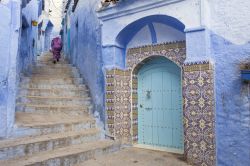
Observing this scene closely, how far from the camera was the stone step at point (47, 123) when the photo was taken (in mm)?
4257

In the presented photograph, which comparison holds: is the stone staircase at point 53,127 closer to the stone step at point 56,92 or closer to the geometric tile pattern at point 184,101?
the stone step at point 56,92

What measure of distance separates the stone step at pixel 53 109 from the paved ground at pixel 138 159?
1522 mm

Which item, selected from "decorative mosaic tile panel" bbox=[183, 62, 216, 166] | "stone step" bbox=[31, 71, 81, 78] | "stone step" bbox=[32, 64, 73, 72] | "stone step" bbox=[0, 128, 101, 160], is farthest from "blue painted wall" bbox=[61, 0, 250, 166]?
"stone step" bbox=[32, 64, 73, 72]

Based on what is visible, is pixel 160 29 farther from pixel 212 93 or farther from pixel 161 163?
pixel 161 163

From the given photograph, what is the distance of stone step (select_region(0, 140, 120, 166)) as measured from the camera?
11.4 feet

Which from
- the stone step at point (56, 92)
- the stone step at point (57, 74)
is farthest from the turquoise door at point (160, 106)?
the stone step at point (57, 74)

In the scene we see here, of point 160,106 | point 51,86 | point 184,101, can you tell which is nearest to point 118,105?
point 160,106

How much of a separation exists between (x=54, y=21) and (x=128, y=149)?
16.3 metres

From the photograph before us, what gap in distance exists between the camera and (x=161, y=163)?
426 centimetres

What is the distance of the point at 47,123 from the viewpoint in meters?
4.64

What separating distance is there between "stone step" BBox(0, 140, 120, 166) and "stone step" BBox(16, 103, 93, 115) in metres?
1.12

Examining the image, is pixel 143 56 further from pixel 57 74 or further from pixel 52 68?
pixel 52 68

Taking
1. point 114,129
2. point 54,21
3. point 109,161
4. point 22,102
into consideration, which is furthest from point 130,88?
point 54,21

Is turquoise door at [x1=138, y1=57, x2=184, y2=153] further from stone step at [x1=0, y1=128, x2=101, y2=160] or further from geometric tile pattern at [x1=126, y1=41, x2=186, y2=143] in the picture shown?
stone step at [x1=0, y1=128, x2=101, y2=160]
